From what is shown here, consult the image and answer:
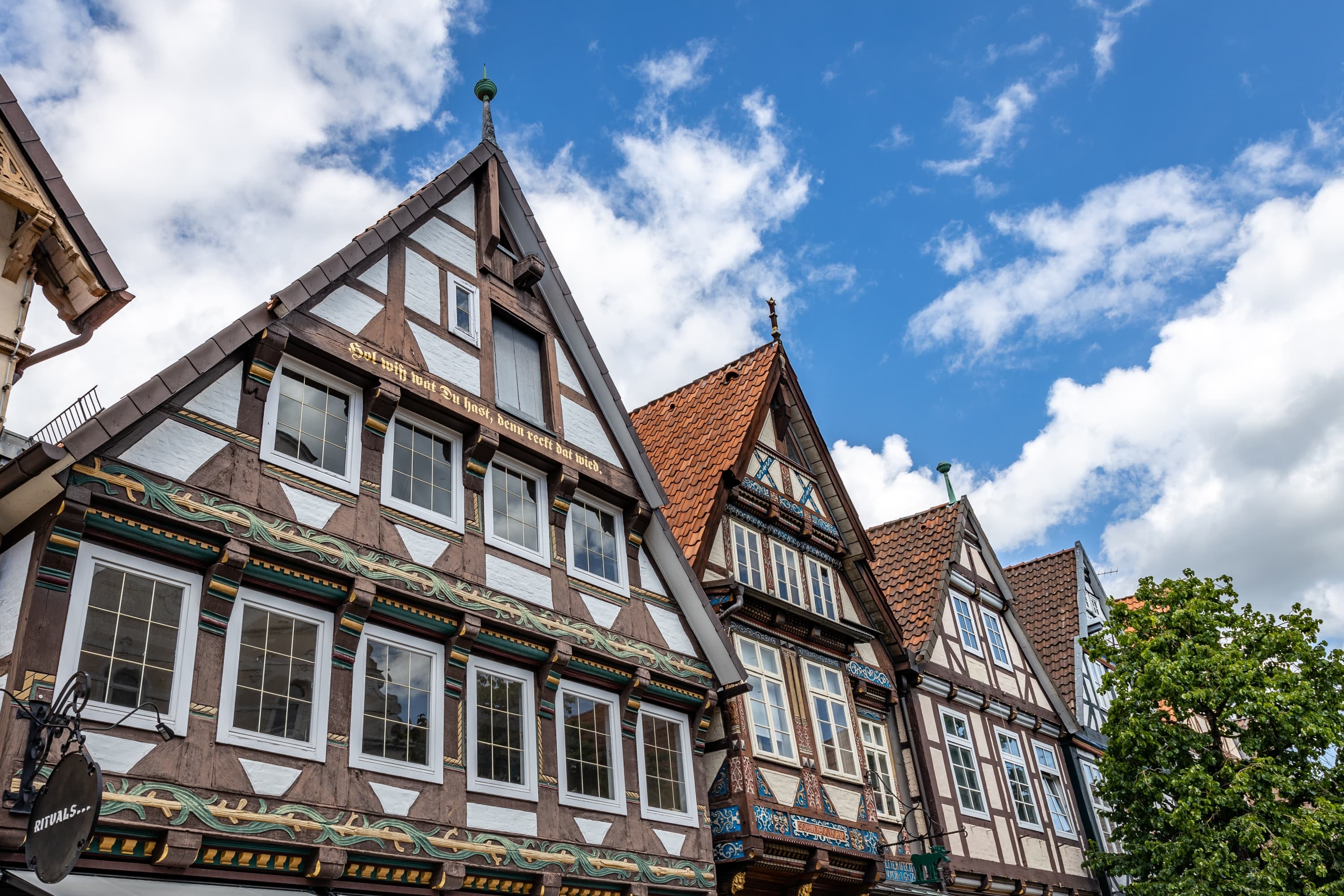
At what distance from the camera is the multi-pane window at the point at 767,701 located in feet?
51.7

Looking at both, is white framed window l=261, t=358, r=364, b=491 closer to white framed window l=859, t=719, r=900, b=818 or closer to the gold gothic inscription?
the gold gothic inscription

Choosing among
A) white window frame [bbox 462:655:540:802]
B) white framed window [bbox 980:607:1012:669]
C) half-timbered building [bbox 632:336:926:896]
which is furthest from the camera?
white framed window [bbox 980:607:1012:669]

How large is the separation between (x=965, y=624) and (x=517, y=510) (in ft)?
42.9

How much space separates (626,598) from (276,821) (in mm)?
6035

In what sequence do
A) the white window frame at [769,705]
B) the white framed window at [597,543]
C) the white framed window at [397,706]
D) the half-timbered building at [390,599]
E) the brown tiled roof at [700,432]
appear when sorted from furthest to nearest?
the brown tiled roof at [700,432] < the white window frame at [769,705] < the white framed window at [597,543] < the white framed window at [397,706] < the half-timbered building at [390,599]

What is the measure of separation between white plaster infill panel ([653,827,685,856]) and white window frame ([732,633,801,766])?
192 centimetres

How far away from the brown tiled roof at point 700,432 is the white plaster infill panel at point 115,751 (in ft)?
27.5

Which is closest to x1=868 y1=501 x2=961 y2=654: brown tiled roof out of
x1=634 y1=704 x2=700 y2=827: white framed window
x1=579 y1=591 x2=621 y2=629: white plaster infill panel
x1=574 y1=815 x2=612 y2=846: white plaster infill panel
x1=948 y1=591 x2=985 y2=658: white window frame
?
x1=948 y1=591 x2=985 y2=658: white window frame

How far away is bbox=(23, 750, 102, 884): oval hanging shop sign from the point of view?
705 cm

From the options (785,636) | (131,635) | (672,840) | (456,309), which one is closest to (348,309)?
(456,309)

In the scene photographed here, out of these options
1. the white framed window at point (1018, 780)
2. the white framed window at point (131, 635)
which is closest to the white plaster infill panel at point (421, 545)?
the white framed window at point (131, 635)

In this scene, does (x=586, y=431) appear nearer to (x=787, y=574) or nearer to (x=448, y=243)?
(x=448, y=243)

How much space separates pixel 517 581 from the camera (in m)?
13.1

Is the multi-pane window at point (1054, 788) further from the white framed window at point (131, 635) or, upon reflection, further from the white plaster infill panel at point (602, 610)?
the white framed window at point (131, 635)
